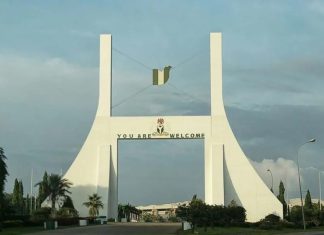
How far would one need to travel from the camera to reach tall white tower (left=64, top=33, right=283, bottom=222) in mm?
67438

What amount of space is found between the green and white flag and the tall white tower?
3.93m

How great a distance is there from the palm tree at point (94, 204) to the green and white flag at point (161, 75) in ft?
45.1

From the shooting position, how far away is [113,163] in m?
69.1

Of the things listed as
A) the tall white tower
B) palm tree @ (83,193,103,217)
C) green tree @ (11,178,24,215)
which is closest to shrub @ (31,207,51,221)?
palm tree @ (83,193,103,217)

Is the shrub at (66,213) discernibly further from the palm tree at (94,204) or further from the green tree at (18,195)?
the green tree at (18,195)

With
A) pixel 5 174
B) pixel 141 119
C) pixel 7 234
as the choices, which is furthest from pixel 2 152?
pixel 141 119

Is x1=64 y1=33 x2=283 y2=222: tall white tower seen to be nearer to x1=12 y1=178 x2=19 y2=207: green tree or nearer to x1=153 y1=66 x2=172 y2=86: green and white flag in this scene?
x1=153 y1=66 x2=172 y2=86: green and white flag

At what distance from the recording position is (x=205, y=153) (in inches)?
2687

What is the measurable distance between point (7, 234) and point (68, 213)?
22.0 m

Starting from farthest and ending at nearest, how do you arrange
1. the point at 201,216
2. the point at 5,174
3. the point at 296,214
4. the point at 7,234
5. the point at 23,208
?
the point at 23,208
the point at 296,214
the point at 5,174
the point at 201,216
the point at 7,234

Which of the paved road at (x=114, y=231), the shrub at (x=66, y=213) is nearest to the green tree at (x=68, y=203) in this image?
the shrub at (x=66, y=213)

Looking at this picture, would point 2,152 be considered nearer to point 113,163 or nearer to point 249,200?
point 113,163

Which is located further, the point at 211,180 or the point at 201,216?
the point at 211,180

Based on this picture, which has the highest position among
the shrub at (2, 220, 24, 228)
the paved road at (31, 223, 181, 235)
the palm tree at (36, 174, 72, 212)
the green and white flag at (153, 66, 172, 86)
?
the green and white flag at (153, 66, 172, 86)
